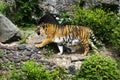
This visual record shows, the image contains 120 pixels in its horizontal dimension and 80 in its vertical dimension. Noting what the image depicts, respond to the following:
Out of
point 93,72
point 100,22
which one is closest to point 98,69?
point 93,72

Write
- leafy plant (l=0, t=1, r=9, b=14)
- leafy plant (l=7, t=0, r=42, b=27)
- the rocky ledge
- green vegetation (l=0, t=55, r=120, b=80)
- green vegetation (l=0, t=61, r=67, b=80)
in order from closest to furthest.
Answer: green vegetation (l=0, t=61, r=67, b=80)
green vegetation (l=0, t=55, r=120, b=80)
the rocky ledge
leafy plant (l=7, t=0, r=42, b=27)
leafy plant (l=0, t=1, r=9, b=14)

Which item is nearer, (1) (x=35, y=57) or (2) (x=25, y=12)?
(1) (x=35, y=57)

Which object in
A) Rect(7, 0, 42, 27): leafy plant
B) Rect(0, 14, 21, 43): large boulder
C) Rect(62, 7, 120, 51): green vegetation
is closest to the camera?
Rect(0, 14, 21, 43): large boulder

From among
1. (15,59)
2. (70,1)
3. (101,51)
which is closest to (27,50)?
(15,59)

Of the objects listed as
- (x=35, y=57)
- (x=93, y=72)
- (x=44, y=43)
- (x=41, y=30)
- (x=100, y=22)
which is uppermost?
(x=100, y=22)

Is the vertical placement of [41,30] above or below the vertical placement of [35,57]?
above

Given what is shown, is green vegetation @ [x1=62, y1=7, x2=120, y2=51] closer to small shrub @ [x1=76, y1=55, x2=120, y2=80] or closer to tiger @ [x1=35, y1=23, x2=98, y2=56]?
tiger @ [x1=35, y1=23, x2=98, y2=56]

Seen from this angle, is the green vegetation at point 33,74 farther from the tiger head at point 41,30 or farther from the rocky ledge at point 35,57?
the tiger head at point 41,30

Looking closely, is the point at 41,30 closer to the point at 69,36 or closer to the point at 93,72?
the point at 69,36

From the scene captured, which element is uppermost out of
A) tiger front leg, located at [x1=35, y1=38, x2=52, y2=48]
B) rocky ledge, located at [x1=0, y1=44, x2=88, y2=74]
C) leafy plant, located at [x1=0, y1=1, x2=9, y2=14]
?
leafy plant, located at [x1=0, y1=1, x2=9, y2=14]

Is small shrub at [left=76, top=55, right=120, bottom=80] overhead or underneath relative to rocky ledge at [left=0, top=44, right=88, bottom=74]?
overhead

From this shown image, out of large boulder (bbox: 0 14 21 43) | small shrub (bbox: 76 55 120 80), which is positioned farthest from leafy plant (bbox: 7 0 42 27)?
small shrub (bbox: 76 55 120 80)

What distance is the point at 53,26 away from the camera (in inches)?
587

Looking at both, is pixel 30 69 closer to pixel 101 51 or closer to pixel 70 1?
pixel 101 51
